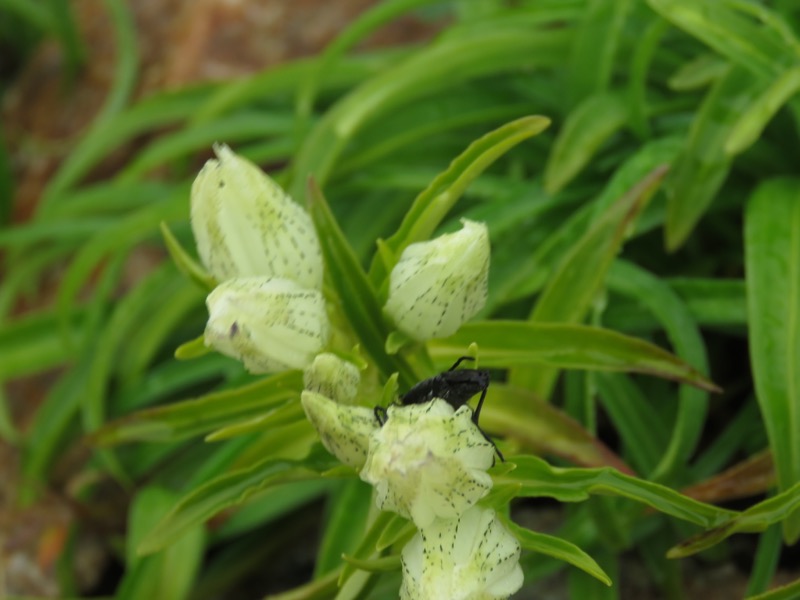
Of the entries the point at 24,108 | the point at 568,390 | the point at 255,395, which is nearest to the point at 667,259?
the point at 568,390

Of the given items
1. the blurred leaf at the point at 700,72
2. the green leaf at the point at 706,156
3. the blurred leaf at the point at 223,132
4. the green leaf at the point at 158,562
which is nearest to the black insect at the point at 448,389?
the green leaf at the point at 706,156

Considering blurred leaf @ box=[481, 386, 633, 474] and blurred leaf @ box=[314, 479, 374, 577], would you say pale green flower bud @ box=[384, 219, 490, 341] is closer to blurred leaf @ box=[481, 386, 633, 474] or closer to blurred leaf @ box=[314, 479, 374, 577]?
blurred leaf @ box=[481, 386, 633, 474]

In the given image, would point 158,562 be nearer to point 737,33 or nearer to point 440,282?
point 440,282

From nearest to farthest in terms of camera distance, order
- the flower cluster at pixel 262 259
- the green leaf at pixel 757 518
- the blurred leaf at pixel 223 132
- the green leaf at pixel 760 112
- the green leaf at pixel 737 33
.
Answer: the flower cluster at pixel 262 259 → the green leaf at pixel 757 518 → the green leaf at pixel 760 112 → the green leaf at pixel 737 33 → the blurred leaf at pixel 223 132

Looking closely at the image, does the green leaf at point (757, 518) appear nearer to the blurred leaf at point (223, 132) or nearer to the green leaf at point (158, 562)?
the green leaf at point (158, 562)

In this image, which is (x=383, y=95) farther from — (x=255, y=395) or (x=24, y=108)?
(x=24, y=108)

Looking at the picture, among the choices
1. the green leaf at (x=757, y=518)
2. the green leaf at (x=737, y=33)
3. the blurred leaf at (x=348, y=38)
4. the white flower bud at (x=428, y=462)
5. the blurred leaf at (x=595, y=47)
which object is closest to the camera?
the white flower bud at (x=428, y=462)
